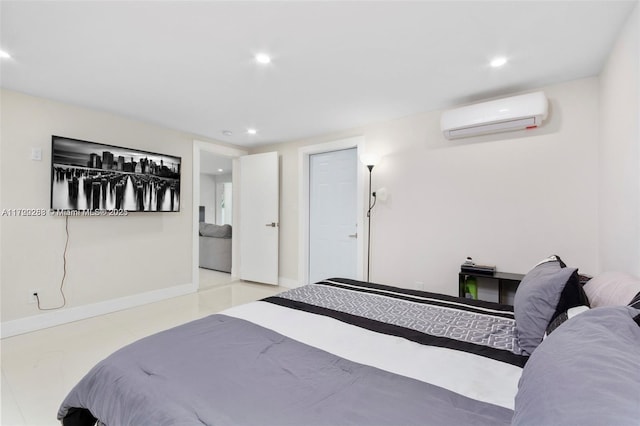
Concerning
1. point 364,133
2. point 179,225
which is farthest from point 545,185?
point 179,225

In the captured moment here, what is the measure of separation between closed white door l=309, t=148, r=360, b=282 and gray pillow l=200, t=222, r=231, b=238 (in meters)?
2.13

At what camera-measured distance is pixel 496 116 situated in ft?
9.12

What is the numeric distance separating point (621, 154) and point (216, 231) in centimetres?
594

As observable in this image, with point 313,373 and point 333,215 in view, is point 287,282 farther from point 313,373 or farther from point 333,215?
point 313,373

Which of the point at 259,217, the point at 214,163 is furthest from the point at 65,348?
the point at 214,163

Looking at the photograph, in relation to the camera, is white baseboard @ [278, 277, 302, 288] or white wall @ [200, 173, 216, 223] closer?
white baseboard @ [278, 277, 302, 288]

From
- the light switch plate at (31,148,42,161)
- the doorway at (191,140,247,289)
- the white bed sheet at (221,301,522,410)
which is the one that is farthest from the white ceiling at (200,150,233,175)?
the white bed sheet at (221,301,522,410)

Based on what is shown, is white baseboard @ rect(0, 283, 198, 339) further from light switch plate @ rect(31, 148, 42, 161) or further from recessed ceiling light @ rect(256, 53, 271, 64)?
recessed ceiling light @ rect(256, 53, 271, 64)

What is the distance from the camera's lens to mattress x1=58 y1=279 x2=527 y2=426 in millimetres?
888

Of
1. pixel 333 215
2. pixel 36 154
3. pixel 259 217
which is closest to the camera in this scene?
pixel 36 154

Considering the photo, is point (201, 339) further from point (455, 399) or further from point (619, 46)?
point (619, 46)

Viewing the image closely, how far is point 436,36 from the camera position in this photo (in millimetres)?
2033

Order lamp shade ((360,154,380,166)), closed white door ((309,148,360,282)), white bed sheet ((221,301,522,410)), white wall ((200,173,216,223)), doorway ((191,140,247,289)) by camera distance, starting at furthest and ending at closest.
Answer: white wall ((200,173,216,223)) < doorway ((191,140,247,289)) < closed white door ((309,148,360,282)) < lamp shade ((360,154,380,166)) < white bed sheet ((221,301,522,410))

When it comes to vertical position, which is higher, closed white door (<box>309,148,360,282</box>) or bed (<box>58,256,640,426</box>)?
closed white door (<box>309,148,360,282</box>)
